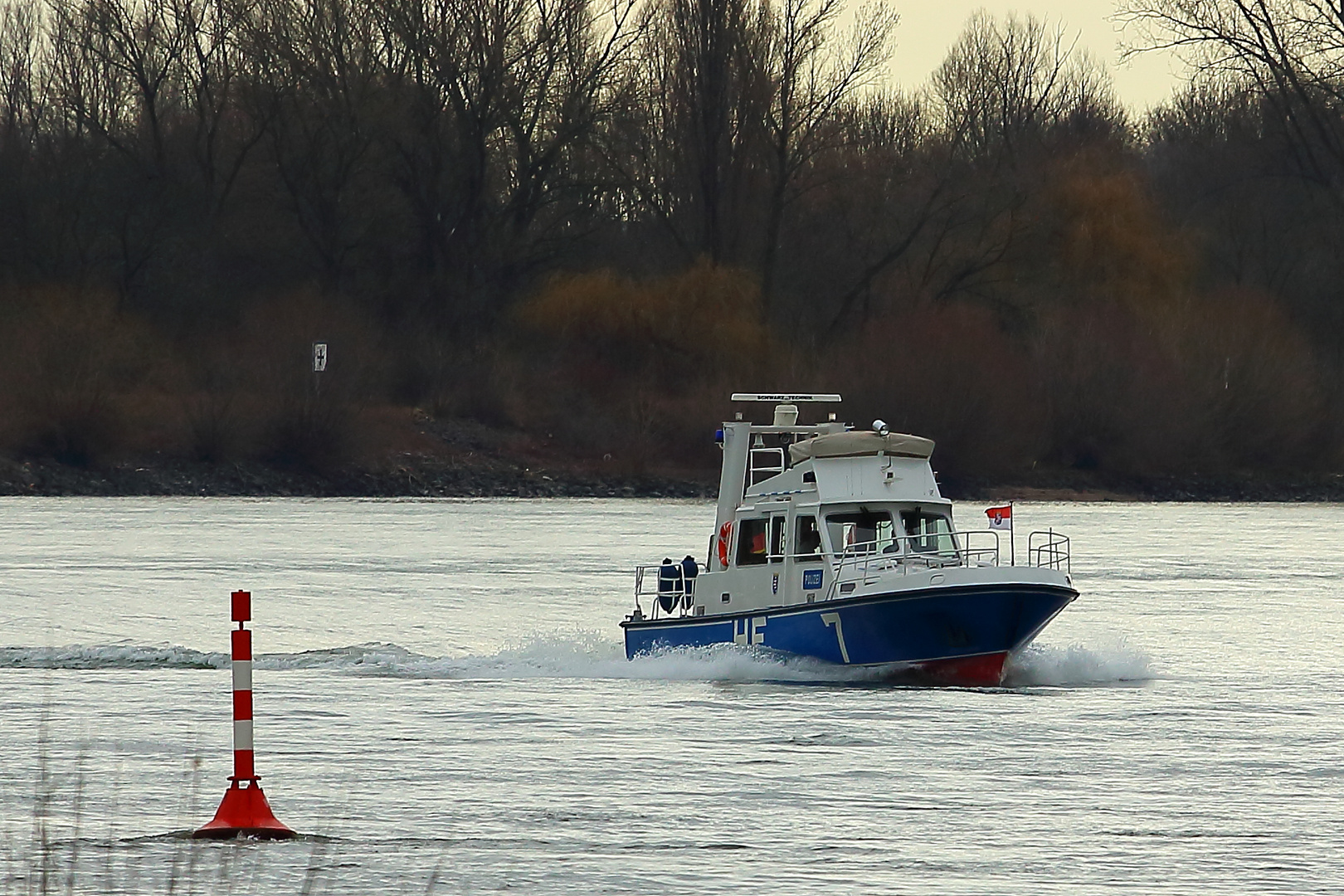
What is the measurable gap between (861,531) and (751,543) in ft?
4.51

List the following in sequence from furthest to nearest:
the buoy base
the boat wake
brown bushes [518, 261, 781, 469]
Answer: brown bushes [518, 261, 781, 469] < the boat wake < the buoy base

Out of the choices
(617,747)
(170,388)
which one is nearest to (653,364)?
(170,388)

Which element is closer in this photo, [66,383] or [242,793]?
[242,793]

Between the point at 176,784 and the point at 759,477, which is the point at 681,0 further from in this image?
the point at 176,784

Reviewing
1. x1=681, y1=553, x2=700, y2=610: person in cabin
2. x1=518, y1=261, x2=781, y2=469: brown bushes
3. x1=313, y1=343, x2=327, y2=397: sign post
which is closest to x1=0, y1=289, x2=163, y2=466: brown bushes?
x1=313, y1=343, x2=327, y2=397: sign post

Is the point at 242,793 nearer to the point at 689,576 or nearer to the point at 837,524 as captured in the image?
the point at 837,524

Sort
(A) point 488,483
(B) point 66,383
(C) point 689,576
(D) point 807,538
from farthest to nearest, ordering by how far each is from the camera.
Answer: (A) point 488,483 < (B) point 66,383 < (C) point 689,576 < (D) point 807,538

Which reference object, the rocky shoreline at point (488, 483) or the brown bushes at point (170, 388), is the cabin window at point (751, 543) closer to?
the rocky shoreline at point (488, 483)

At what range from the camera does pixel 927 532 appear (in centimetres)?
2550

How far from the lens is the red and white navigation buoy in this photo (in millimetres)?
12820

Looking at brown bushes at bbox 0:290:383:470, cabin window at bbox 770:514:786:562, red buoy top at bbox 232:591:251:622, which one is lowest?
red buoy top at bbox 232:591:251:622

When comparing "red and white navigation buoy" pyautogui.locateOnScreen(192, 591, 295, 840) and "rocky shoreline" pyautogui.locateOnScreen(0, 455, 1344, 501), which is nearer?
"red and white navigation buoy" pyautogui.locateOnScreen(192, 591, 295, 840)

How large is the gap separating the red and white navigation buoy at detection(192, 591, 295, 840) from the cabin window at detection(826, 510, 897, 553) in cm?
1242

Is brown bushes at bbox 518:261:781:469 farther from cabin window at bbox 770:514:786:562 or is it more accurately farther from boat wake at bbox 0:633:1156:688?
cabin window at bbox 770:514:786:562
